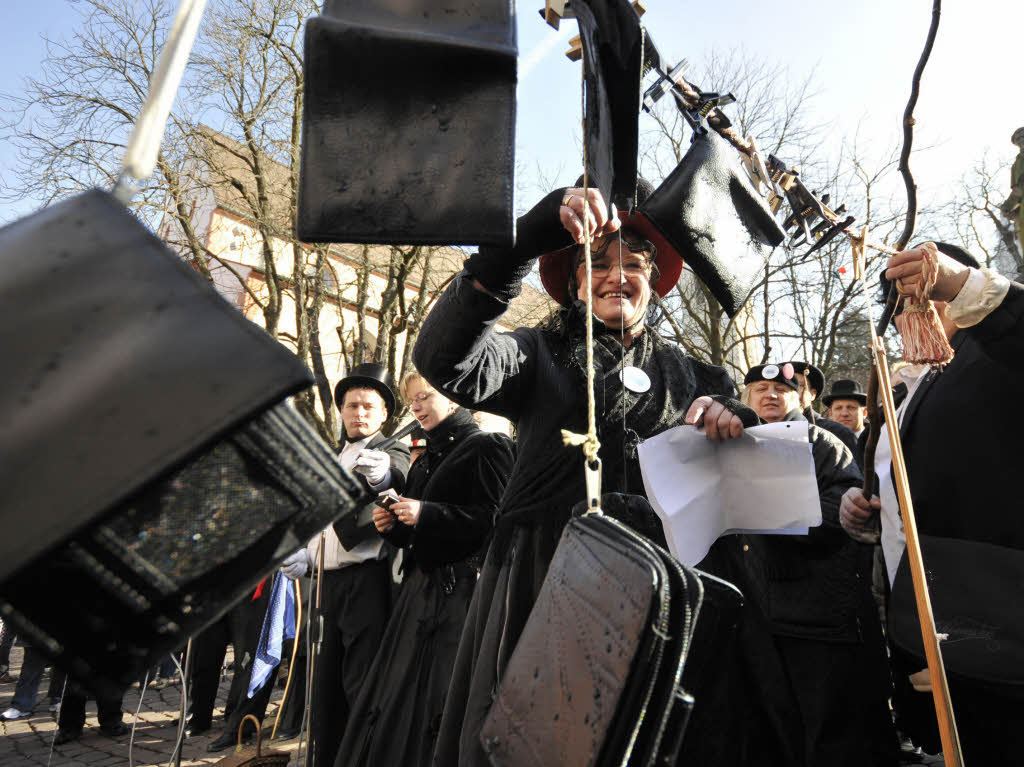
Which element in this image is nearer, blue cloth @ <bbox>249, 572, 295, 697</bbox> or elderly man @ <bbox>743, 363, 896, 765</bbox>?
elderly man @ <bbox>743, 363, 896, 765</bbox>

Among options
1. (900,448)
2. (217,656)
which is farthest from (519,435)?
(217,656)

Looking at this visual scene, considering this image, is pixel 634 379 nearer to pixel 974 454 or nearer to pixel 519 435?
pixel 519 435

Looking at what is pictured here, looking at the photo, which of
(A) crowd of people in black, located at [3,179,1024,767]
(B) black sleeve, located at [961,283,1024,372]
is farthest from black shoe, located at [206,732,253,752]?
(B) black sleeve, located at [961,283,1024,372]


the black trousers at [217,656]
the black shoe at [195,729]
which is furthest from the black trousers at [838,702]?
the black shoe at [195,729]

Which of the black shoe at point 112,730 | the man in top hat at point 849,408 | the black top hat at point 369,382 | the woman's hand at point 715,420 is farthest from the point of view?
the man in top hat at point 849,408

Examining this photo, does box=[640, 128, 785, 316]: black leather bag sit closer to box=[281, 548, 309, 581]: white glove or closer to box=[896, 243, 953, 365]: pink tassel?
box=[896, 243, 953, 365]: pink tassel

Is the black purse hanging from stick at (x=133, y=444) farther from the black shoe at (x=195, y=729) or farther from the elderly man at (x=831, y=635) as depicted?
the black shoe at (x=195, y=729)

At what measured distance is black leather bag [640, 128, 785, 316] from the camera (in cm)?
184

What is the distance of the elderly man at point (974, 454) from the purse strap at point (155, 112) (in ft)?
5.34

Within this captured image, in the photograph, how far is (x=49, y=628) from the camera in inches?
30.4

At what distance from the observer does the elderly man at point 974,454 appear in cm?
171

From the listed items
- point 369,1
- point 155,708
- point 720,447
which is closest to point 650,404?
point 720,447

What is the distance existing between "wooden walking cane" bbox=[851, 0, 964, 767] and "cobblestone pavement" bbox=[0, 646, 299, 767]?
163 inches

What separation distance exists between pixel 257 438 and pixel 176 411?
0.46 ft
